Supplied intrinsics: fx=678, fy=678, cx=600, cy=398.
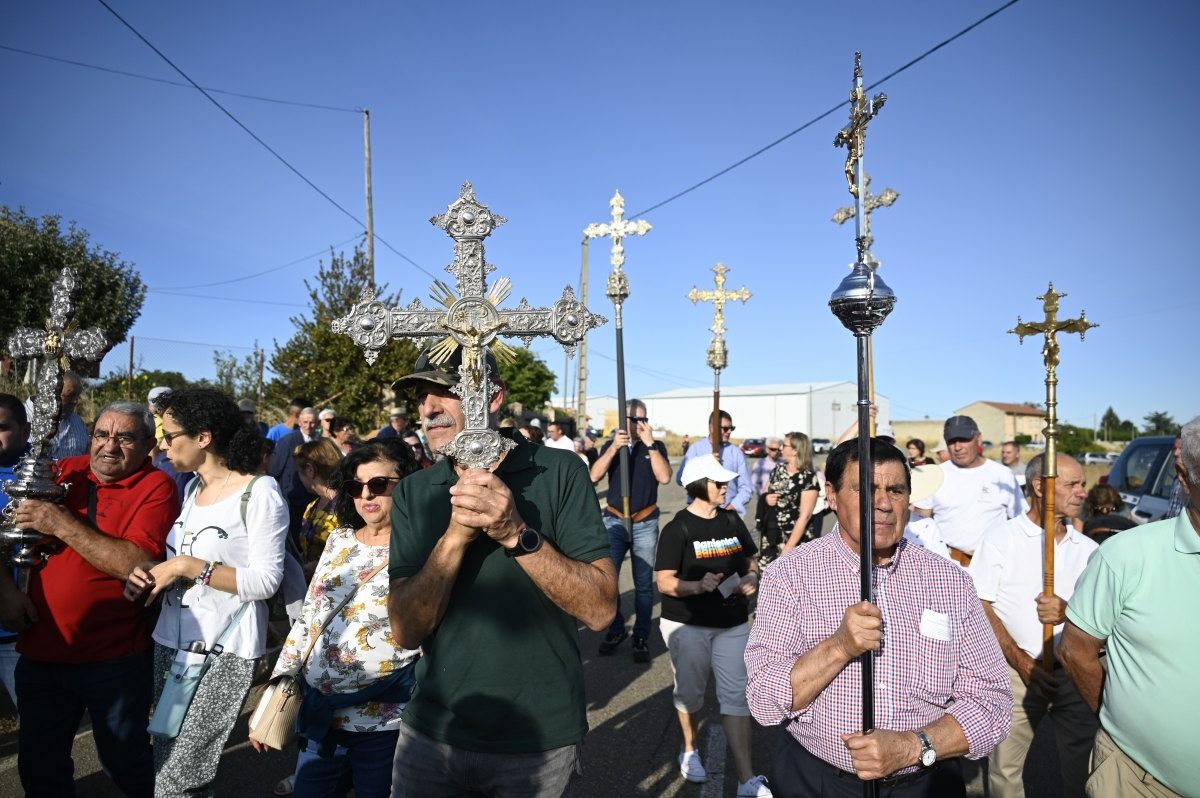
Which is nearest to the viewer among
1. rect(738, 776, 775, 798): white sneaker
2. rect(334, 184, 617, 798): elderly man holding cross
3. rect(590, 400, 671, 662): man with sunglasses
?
rect(334, 184, 617, 798): elderly man holding cross

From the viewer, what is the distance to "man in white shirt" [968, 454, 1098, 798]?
3.29 metres

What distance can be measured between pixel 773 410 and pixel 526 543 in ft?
238

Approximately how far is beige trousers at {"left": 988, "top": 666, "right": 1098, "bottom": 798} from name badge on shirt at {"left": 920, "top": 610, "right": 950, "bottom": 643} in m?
1.36

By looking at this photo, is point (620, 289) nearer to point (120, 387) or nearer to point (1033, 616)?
point (1033, 616)

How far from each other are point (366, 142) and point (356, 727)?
1716 cm

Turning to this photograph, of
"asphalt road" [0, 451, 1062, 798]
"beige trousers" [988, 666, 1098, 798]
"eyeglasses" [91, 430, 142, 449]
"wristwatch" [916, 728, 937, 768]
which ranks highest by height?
"eyeglasses" [91, 430, 142, 449]

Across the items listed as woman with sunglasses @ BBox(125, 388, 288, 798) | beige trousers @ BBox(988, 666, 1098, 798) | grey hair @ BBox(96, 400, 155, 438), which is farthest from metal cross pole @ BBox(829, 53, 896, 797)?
grey hair @ BBox(96, 400, 155, 438)

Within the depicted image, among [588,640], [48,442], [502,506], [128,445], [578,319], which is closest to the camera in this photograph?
[502,506]

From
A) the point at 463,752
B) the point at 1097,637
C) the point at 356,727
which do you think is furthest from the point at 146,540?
the point at 1097,637

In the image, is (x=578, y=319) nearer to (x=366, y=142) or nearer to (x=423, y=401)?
(x=423, y=401)

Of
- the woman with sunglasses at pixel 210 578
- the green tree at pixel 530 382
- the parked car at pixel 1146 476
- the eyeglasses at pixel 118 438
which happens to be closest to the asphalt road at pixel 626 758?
the woman with sunglasses at pixel 210 578

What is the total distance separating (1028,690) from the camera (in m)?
3.45

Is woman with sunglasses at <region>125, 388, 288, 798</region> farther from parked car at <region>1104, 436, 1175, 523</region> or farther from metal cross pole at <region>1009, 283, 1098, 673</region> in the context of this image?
parked car at <region>1104, 436, 1175, 523</region>

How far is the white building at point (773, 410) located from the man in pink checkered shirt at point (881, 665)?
64853mm
